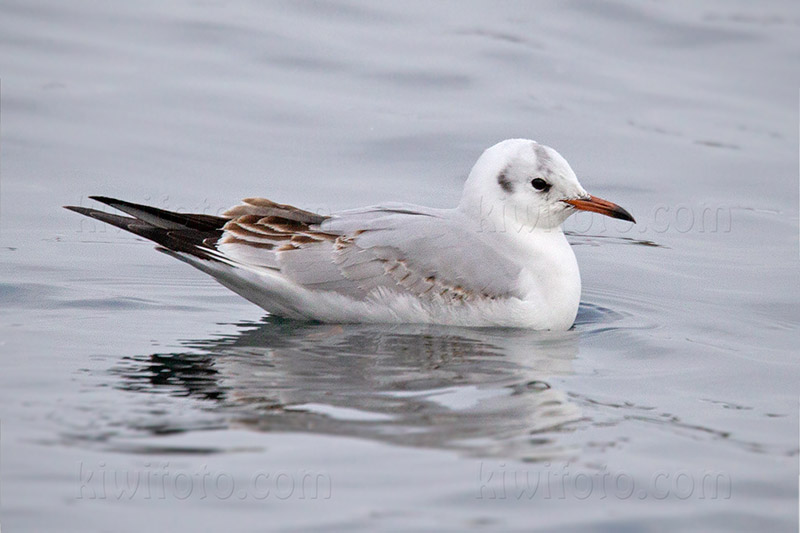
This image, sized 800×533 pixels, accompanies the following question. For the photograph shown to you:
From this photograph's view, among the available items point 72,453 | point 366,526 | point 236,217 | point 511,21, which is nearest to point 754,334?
point 236,217

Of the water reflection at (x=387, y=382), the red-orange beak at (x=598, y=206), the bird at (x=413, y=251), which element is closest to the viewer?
the water reflection at (x=387, y=382)

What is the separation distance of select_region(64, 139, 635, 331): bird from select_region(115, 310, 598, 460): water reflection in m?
0.14

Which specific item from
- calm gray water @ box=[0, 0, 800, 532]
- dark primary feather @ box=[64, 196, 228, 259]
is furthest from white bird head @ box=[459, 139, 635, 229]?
dark primary feather @ box=[64, 196, 228, 259]

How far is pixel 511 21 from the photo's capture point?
54.3 ft

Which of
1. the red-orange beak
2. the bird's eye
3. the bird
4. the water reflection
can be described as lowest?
the water reflection

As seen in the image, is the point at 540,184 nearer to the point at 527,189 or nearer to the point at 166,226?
the point at 527,189

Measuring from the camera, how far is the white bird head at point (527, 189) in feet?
25.4

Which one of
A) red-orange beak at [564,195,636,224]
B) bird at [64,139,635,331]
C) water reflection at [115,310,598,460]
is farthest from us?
red-orange beak at [564,195,636,224]

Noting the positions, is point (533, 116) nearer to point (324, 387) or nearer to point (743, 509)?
point (324, 387)

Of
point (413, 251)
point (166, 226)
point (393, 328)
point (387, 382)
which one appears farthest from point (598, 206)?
point (166, 226)

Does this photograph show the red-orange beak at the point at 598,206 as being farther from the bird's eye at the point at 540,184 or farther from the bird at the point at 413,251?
the bird's eye at the point at 540,184

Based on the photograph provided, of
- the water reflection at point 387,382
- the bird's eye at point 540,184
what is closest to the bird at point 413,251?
the bird's eye at point 540,184

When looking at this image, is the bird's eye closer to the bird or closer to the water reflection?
the bird

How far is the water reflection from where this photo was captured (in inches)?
217
